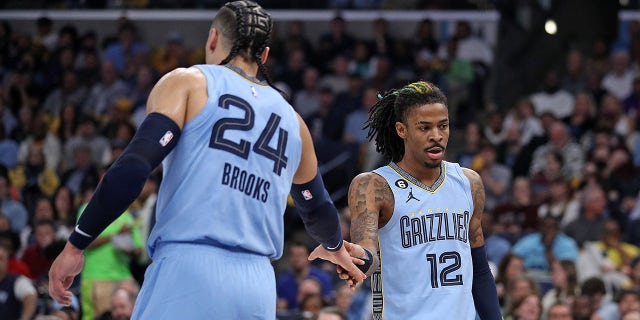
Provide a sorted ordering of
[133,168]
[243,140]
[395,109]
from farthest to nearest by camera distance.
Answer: [395,109] < [243,140] < [133,168]

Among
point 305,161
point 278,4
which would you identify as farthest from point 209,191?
point 278,4

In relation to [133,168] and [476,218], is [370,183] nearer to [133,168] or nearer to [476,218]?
[476,218]

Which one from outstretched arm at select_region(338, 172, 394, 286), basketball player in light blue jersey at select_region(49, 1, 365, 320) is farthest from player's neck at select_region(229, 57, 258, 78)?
outstretched arm at select_region(338, 172, 394, 286)

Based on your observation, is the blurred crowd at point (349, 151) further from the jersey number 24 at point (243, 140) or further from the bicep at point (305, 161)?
the jersey number 24 at point (243, 140)

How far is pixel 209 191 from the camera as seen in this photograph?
442cm

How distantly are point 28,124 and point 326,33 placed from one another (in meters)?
5.08

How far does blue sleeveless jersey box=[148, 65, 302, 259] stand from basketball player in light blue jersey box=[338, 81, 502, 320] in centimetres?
117

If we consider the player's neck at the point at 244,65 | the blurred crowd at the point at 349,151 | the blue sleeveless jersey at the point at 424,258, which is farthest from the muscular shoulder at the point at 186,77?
the blurred crowd at the point at 349,151

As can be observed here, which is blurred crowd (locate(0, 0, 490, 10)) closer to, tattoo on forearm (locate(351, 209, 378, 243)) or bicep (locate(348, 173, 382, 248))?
bicep (locate(348, 173, 382, 248))

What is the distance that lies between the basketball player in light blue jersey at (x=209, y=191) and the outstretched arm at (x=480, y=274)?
1.76 meters

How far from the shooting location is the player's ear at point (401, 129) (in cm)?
612

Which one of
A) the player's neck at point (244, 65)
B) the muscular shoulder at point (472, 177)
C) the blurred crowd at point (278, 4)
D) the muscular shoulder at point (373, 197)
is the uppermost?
the blurred crowd at point (278, 4)

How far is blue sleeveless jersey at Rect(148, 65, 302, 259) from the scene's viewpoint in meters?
4.41

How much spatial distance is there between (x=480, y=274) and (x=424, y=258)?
43 cm
